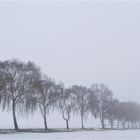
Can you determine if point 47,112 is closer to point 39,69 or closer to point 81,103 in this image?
point 39,69

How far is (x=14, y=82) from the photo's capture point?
185 feet

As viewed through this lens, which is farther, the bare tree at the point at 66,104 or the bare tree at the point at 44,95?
the bare tree at the point at 66,104

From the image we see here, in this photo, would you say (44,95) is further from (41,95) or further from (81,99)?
(81,99)

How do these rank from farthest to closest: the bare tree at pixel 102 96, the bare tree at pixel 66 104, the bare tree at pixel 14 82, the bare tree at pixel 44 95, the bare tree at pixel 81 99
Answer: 1. the bare tree at pixel 102 96
2. the bare tree at pixel 81 99
3. the bare tree at pixel 66 104
4. the bare tree at pixel 44 95
5. the bare tree at pixel 14 82

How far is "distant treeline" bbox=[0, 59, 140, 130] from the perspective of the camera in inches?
2221

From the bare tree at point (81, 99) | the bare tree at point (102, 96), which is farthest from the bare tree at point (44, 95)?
the bare tree at point (102, 96)

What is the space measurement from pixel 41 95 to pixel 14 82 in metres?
11.3

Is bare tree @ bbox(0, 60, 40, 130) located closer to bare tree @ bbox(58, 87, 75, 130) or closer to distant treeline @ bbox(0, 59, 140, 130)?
distant treeline @ bbox(0, 59, 140, 130)

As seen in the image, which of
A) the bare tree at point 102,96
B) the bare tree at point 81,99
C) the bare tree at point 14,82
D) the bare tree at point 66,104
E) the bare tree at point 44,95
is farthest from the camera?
the bare tree at point 102,96

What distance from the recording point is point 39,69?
2453 inches

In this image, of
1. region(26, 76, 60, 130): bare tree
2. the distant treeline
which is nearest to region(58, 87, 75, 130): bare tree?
the distant treeline

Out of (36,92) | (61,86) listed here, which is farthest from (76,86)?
(36,92)

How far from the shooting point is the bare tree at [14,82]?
55406 mm

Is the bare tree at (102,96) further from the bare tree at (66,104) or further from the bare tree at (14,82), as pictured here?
the bare tree at (14,82)
